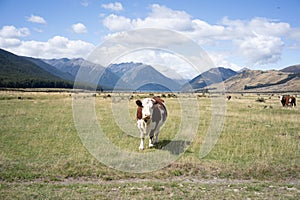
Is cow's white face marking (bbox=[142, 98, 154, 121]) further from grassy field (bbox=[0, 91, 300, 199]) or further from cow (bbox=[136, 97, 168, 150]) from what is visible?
grassy field (bbox=[0, 91, 300, 199])

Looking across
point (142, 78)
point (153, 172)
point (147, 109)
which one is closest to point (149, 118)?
point (147, 109)

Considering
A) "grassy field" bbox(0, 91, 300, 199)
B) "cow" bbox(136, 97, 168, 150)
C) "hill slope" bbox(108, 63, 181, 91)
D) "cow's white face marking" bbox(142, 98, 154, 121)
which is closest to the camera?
"grassy field" bbox(0, 91, 300, 199)

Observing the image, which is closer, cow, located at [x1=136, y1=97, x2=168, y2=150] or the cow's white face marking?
the cow's white face marking

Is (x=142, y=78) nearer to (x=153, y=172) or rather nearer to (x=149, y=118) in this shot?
(x=149, y=118)

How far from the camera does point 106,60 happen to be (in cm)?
1204

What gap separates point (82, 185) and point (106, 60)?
558cm

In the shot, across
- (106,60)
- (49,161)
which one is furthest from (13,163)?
(106,60)

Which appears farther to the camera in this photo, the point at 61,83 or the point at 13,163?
the point at 61,83

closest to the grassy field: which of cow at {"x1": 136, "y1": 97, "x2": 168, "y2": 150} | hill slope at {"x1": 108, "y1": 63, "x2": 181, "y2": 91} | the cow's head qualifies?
cow at {"x1": 136, "y1": 97, "x2": 168, "y2": 150}

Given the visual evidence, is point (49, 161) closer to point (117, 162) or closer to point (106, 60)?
point (117, 162)

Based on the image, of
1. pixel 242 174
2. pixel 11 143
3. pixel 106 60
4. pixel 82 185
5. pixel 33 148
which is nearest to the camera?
pixel 82 185

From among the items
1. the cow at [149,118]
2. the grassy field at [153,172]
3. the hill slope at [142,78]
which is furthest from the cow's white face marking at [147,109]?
the hill slope at [142,78]

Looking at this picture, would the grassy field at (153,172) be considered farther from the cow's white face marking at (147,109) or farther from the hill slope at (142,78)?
the hill slope at (142,78)

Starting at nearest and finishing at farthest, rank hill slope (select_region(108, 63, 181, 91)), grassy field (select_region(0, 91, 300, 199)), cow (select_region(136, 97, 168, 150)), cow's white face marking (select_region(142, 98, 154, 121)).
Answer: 1. grassy field (select_region(0, 91, 300, 199))
2. cow's white face marking (select_region(142, 98, 154, 121))
3. cow (select_region(136, 97, 168, 150))
4. hill slope (select_region(108, 63, 181, 91))
